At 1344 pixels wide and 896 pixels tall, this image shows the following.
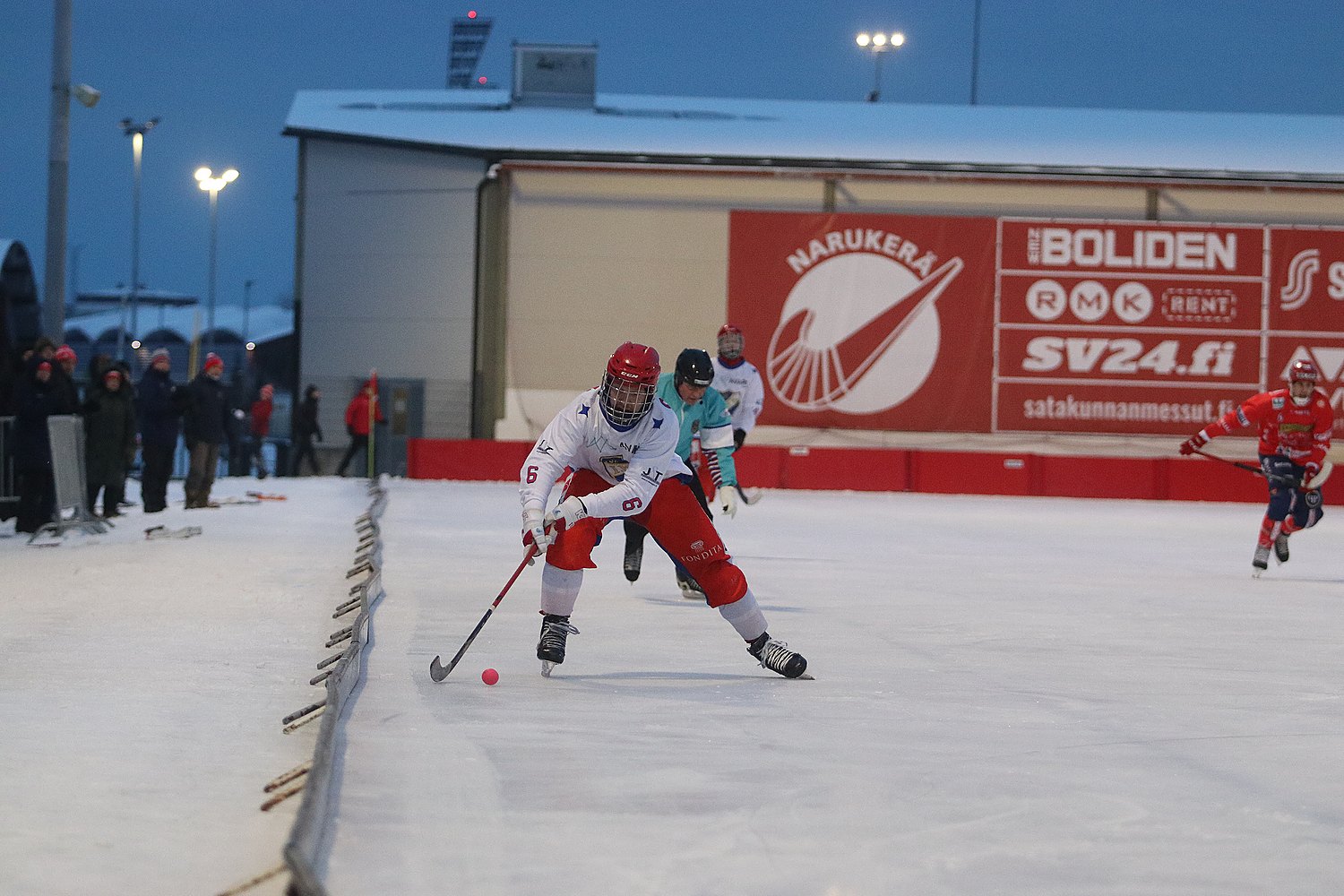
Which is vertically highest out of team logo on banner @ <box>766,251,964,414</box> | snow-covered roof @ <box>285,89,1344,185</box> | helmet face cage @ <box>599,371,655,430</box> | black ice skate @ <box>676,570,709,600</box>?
snow-covered roof @ <box>285,89,1344,185</box>

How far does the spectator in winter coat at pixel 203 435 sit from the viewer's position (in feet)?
59.0

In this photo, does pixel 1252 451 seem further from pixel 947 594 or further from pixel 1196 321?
pixel 947 594

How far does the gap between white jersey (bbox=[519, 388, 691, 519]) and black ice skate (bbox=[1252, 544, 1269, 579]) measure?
7.19 m

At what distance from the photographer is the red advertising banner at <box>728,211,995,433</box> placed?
2805 cm

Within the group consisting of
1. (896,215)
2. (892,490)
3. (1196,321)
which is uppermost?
(896,215)

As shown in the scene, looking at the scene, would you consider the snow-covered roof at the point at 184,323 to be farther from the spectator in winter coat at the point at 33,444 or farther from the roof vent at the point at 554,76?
the spectator in winter coat at the point at 33,444

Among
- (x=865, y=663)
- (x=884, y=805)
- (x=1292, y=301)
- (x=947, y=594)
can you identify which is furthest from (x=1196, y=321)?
(x=884, y=805)

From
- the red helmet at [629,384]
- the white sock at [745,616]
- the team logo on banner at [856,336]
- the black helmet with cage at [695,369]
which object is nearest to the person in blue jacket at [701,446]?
the black helmet with cage at [695,369]

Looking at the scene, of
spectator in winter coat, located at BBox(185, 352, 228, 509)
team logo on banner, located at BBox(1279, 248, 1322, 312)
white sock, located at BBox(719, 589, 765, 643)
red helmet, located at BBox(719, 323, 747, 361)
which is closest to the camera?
white sock, located at BBox(719, 589, 765, 643)

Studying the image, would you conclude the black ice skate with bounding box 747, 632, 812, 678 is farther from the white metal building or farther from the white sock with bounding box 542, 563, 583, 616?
the white metal building

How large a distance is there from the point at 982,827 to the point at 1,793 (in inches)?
112

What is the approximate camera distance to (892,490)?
1021 inches

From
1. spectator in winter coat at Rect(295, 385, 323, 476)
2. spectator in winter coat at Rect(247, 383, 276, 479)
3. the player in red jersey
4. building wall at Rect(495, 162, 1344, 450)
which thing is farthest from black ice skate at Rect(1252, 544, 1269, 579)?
spectator in winter coat at Rect(247, 383, 276, 479)

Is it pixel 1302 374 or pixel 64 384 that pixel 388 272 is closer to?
pixel 64 384
